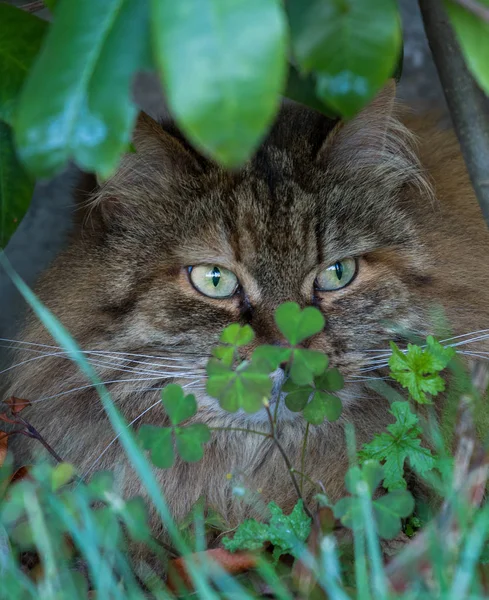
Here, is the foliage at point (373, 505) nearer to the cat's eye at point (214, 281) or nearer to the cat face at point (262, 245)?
the cat face at point (262, 245)

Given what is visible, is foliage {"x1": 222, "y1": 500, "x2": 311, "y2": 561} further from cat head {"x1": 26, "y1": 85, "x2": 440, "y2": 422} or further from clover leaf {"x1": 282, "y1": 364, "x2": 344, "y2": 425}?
cat head {"x1": 26, "y1": 85, "x2": 440, "y2": 422}

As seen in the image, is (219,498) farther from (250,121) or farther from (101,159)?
(250,121)

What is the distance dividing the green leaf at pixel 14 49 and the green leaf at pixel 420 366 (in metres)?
0.79

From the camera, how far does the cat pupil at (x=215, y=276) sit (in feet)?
5.03

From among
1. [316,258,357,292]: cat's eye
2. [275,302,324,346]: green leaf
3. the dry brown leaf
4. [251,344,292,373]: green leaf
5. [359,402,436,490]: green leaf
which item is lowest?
the dry brown leaf

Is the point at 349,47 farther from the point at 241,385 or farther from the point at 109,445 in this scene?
the point at 109,445

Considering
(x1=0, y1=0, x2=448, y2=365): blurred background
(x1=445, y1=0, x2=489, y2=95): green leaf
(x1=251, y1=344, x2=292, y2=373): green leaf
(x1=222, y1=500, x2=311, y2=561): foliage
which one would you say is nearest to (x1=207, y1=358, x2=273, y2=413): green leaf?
(x1=251, y1=344, x2=292, y2=373): green leaf

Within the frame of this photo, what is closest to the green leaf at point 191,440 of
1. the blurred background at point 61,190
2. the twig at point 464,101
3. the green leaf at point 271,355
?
the green leaf at point 271,355

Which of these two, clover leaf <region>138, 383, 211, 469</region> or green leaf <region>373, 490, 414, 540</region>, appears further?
clover leaf <region>138, 383, 211, 469</region>

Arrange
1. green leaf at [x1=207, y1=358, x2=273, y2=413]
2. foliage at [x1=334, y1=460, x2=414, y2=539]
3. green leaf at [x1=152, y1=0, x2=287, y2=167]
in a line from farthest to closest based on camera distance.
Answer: green leaf at [x1=207, y1=358, x2=273, y2=413] < foliage at [x1=334, y1=460, x2=414, y2=539] < green leaf at [x1=152, y1=0, x2=287, y2=167]

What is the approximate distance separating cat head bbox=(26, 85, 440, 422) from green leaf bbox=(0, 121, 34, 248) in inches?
10.2

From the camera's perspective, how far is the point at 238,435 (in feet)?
5.26

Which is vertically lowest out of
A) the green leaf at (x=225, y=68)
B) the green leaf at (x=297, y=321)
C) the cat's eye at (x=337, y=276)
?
the green leaf at (x=297, y=321)

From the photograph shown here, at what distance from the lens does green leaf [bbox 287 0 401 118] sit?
2.96ft
